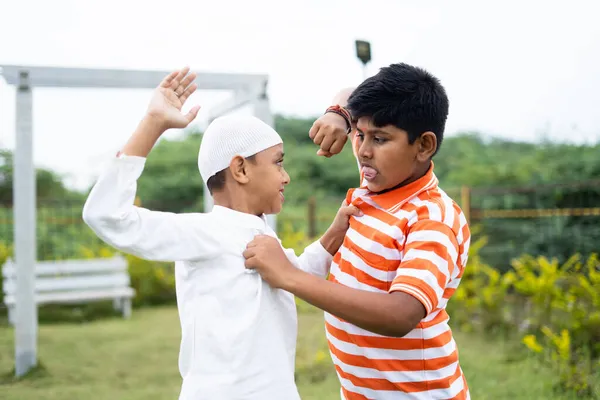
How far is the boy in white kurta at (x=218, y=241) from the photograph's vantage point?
139cm

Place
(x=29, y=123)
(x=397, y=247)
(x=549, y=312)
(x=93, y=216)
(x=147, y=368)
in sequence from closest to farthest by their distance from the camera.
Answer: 1. (x=93, y=216)
2. (x=397, y=247)
3. (x=29, y=123)
4. (x=147, y=368)
5. (x=549, y=312)

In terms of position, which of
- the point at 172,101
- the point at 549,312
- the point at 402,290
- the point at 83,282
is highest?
the point at 172,101

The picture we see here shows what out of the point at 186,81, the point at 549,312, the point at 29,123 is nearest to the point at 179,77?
the point at 186,81

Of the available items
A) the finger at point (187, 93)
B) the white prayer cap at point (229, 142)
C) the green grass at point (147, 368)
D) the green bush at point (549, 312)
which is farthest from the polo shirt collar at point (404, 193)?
the green bush at point (549, 312)

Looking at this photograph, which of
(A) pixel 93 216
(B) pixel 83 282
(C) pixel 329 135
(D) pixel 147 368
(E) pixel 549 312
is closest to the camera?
(A) pixel 93 216

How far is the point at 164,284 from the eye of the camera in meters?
8.04

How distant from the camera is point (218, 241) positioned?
1.52 meters

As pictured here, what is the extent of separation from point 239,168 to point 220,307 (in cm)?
35

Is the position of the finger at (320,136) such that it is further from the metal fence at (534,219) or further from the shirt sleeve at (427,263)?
the metal fence at (534,219)

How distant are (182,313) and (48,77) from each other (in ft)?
11.0

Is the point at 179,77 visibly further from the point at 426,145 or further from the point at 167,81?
the point at 426,145

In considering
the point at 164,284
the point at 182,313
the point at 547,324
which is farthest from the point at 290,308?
Answer: the point at 164,284

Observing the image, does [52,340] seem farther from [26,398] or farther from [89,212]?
[89,212]

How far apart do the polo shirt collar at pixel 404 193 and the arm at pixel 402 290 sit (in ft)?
0.37
